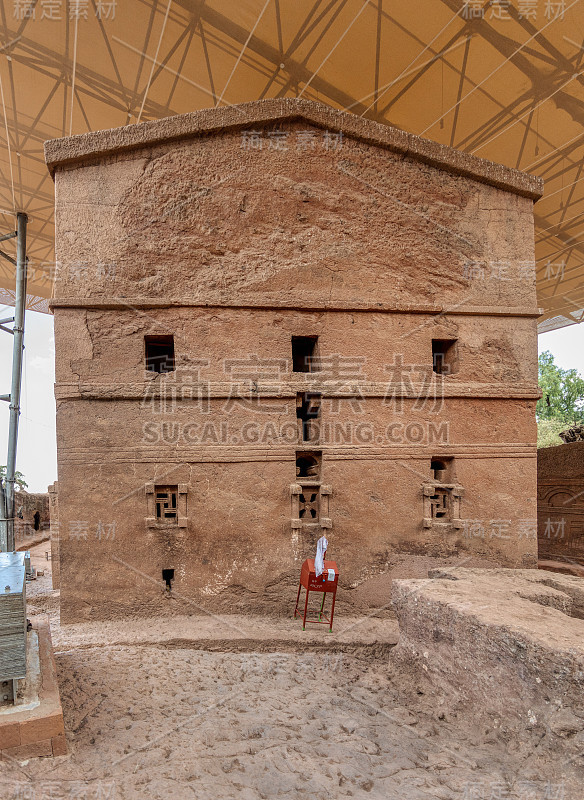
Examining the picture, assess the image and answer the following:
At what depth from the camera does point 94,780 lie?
3311 mm

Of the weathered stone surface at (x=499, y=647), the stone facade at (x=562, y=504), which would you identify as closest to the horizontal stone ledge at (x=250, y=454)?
the weathered stone surface at (x=499, y=647)

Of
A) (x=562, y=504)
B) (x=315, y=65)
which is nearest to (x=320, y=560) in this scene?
(x=562, y=504)

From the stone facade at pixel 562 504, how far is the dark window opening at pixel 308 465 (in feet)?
28.6

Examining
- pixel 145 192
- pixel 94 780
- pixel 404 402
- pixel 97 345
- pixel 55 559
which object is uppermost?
pixel 145 192

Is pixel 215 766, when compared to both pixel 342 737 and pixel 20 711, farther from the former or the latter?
pixel 20 711

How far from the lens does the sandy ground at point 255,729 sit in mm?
3312

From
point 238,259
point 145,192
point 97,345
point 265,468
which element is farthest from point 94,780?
point 145,192

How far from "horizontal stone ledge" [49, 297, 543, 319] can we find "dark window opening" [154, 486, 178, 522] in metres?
2.94

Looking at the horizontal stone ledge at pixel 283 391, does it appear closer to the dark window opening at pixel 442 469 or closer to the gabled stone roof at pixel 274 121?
the dark window opening at pixel 442 469

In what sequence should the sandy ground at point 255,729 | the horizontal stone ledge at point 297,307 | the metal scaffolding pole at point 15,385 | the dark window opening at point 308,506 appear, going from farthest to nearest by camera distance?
1. the metal scaffolding pole at point 15,385
2. the dark window opening at point 308,506
3. the horizontal stone ledge at point 297,307
4. the sandy ground at point 255,729

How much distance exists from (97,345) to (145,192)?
8.72 ft

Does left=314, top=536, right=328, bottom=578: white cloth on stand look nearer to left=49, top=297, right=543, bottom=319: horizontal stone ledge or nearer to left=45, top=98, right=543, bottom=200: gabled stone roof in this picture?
left=49, top=297, right=543, bottom=319: horizontal stone ledge

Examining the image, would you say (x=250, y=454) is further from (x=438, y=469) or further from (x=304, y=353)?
(x=438, y=469)

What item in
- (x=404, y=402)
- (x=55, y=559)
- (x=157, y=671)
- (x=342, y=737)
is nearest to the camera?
(x=342, y=737)
